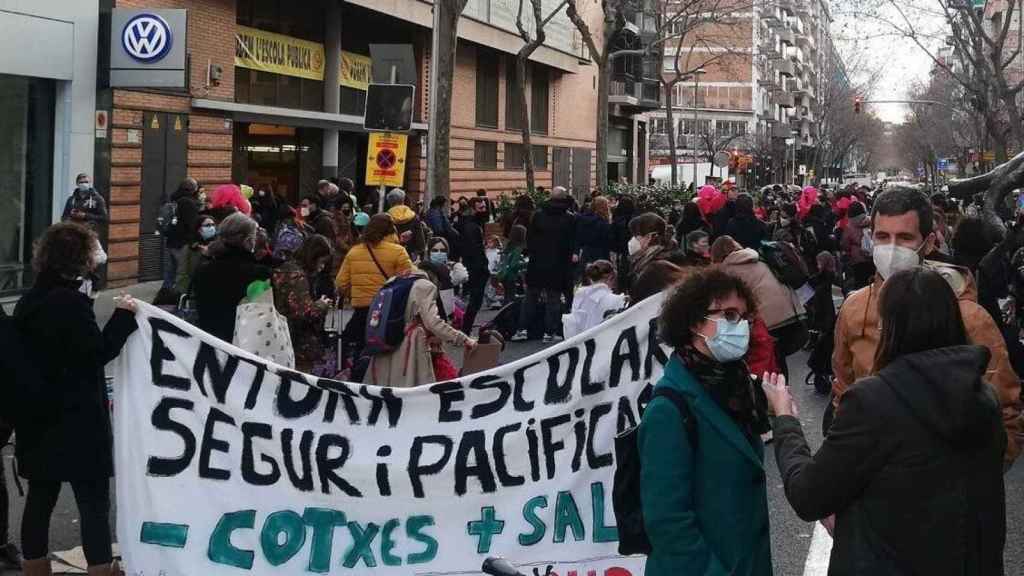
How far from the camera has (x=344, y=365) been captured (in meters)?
11.1

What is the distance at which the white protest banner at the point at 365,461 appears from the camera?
586 cm

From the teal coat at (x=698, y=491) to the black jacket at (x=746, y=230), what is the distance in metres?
12.1

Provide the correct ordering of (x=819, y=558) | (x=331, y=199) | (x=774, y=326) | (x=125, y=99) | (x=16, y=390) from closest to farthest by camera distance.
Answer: (x=16, y=390) → (x=819, y=558) → (x=774, y=326) → (x=331, y=199) → (x=125, y=99)

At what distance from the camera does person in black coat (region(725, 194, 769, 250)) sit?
1595 cm

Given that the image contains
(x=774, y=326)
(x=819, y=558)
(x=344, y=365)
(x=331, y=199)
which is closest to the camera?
(x=819, y=558)

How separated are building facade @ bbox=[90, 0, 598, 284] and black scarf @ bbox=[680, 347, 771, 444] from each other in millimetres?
12600

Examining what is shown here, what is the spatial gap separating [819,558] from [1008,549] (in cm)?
105

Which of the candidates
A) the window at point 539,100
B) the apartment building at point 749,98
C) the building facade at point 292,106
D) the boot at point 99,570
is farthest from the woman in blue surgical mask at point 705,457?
the apartment building at point 749,98

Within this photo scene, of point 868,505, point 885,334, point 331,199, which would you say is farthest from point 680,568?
point 331,199

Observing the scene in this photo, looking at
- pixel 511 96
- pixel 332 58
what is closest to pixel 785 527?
pixel 332 58

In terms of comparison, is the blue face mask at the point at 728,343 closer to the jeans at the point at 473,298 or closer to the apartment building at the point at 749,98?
the jeans at the point at 473,298

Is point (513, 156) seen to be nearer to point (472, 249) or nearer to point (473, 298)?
point (472, 249)

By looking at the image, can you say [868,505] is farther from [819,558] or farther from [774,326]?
[774,326]

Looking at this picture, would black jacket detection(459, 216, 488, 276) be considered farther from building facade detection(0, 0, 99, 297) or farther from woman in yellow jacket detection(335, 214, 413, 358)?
woman in yellow jacket detection(335, 214, 413, 358)
